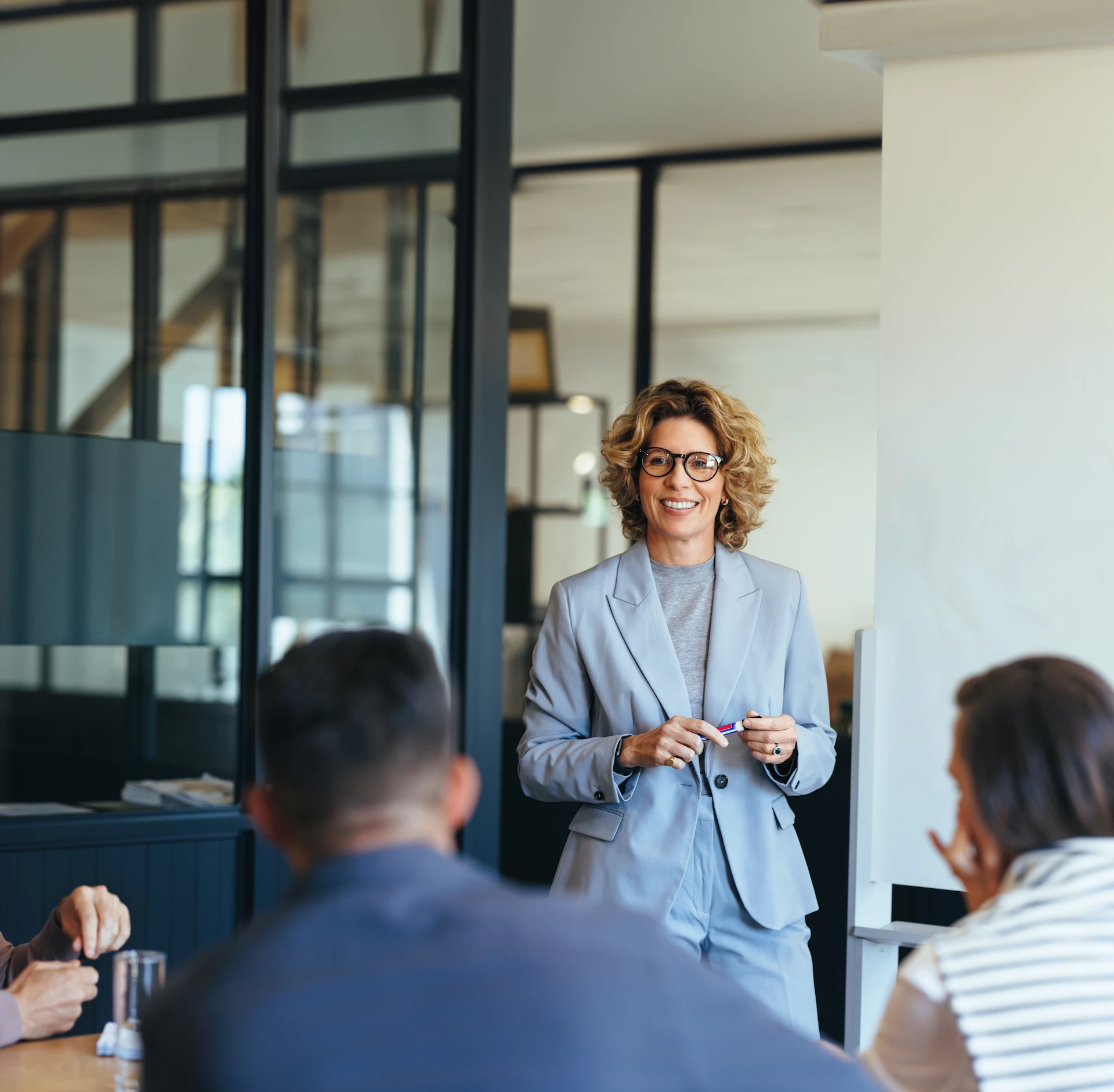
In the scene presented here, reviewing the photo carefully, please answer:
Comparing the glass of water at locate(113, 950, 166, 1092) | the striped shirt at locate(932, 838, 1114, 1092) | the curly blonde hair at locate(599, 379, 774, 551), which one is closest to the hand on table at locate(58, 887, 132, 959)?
the glass of water at locate(113, 950, 166, 1092)

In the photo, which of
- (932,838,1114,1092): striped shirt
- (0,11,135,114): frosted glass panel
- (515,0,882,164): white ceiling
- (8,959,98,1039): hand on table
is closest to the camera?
(932,838,1114,1092): striped shirt

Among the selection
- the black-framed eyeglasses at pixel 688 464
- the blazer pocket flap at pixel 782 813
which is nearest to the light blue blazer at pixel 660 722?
the blazer pocket flap at pixel 782 813

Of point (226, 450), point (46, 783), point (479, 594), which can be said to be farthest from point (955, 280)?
point (46, 783)

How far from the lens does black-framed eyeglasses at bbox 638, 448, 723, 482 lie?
2.40m

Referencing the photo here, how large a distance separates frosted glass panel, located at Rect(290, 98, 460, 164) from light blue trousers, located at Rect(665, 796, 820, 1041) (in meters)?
2.01

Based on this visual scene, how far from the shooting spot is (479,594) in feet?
11.3

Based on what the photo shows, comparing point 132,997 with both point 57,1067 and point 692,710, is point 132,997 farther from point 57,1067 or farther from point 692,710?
point 692,710

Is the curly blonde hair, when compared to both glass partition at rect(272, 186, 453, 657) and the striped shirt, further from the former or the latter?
the striped shirt

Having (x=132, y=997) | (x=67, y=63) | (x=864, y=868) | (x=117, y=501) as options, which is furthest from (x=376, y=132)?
(x=132, y=997)

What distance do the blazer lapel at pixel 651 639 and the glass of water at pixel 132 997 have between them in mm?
997

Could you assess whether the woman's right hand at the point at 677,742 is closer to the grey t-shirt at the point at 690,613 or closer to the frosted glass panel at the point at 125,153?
the grey t-shirt at the point at 690,613

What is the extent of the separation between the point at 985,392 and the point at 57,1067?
2216 millimetres

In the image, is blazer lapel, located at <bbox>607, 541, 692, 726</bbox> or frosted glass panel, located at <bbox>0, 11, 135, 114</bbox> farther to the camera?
frosted glass panel, located at <bbox>0, 11, 135, 114</bbox>

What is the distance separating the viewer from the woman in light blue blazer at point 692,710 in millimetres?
2246
